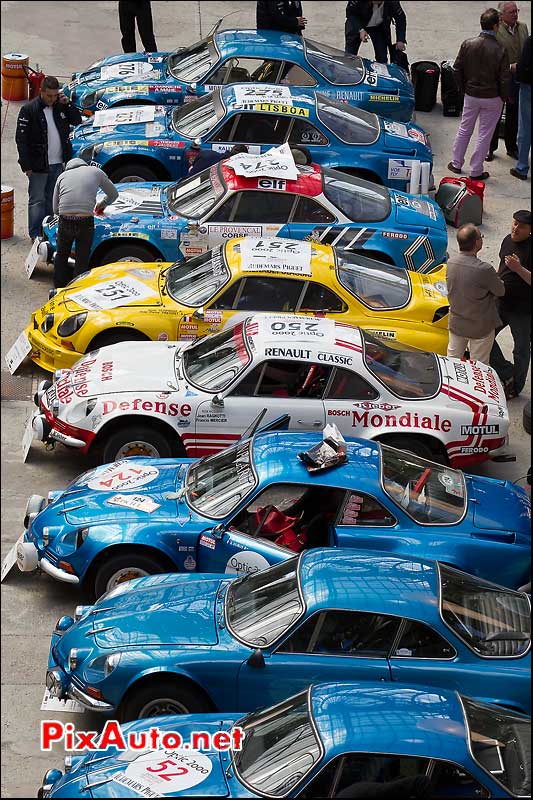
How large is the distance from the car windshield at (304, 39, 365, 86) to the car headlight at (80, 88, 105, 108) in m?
2.69

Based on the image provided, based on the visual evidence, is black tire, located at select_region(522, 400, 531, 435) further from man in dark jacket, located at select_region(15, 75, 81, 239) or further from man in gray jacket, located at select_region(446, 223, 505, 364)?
man in dark jacket, located at select_region(15, 75, 81, 239)

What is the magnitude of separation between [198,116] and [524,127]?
480cm

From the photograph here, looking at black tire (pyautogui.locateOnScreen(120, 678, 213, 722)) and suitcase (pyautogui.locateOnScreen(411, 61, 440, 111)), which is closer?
black tire (pyautogui.locateOnScreen(120, 678, 213, 722))

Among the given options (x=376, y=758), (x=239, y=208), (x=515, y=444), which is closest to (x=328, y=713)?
(x=376, y=758)

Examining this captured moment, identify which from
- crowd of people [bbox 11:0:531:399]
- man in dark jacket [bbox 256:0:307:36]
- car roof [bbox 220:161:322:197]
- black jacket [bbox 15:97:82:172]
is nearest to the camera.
A: crowd of people [bbox 11:0:531:399]

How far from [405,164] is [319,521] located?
284 inches

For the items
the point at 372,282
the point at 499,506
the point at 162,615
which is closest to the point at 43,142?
the point at 372,282

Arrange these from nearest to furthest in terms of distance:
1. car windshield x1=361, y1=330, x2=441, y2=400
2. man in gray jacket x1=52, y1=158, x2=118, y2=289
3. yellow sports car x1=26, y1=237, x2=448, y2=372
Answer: car windshield x1=361, y1=330, x2=441, y2=400, yellow sports car x1=26, y1=237, x2=448, y2=372, man in gray jacket x1=52, y1=158, x2=118, y2=289

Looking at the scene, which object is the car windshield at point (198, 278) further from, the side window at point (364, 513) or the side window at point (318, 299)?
the side window at point (364, 513)

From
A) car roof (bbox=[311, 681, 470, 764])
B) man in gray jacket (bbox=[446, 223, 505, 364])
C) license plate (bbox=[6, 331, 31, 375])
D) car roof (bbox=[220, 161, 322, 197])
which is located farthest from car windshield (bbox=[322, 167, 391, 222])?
car roof (bbox=[311, 681, 470, 764])

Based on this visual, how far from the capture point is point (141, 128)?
14695mm

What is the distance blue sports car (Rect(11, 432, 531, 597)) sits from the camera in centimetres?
826

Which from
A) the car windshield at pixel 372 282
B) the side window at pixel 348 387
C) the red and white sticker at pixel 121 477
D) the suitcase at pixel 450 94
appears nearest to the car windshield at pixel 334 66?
the suitcase at pixel 450 94

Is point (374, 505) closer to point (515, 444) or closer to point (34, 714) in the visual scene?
point (34, 714)
